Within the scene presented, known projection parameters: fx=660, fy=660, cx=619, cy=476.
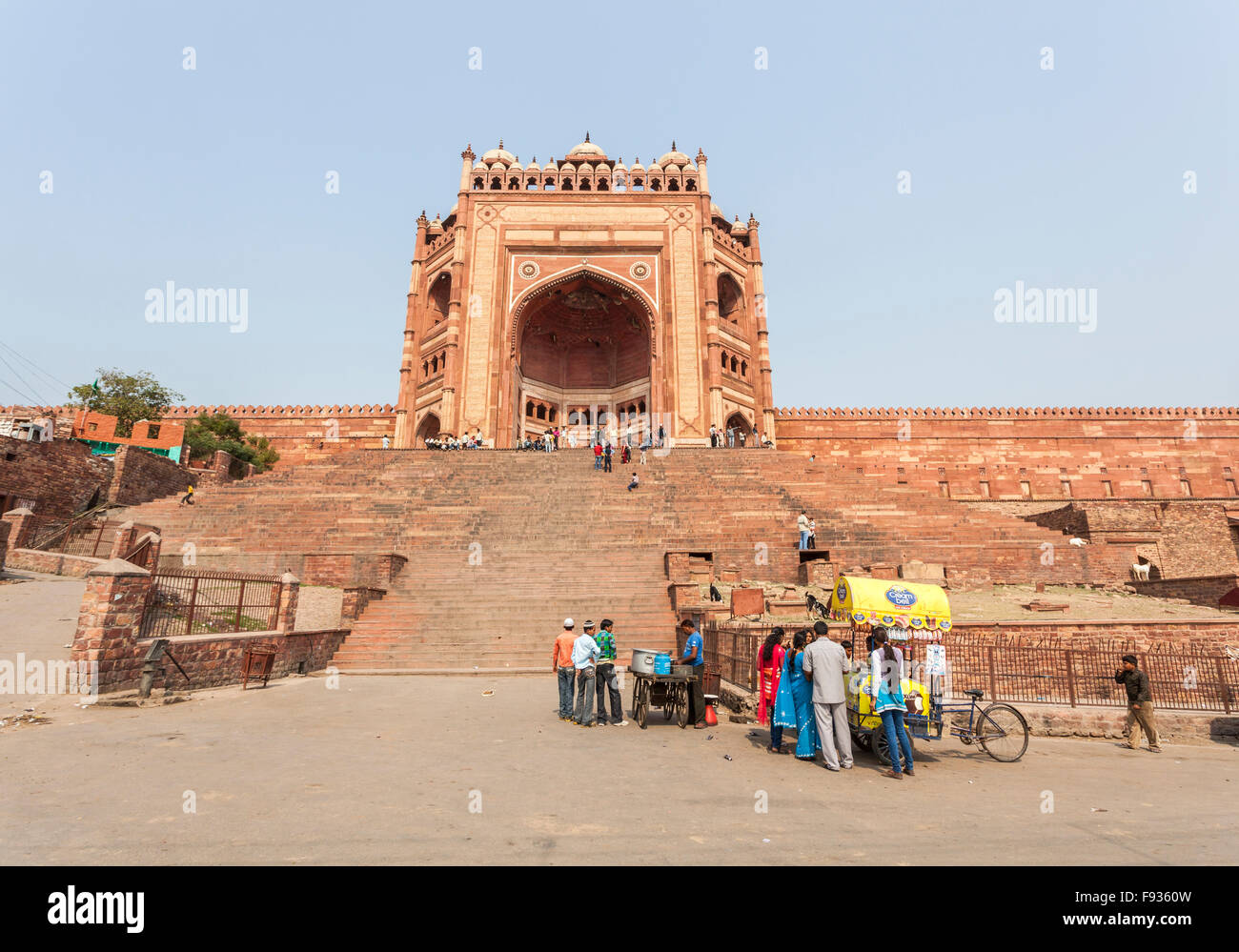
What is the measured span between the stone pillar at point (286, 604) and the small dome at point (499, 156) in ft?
114

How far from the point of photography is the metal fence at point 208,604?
32.2 feet

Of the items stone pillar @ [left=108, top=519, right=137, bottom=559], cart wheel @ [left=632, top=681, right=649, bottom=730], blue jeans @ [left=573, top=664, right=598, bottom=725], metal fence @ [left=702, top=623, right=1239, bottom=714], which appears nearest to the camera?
blue jeans @ [left=573, top=664, right=598, bottom=725]

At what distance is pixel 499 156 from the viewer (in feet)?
132

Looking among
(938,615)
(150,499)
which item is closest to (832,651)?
(938,615)

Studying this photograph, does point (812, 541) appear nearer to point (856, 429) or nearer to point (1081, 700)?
point (1081, 700)

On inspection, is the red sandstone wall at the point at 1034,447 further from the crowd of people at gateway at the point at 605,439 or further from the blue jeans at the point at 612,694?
the blue jeans at the point at 612,694

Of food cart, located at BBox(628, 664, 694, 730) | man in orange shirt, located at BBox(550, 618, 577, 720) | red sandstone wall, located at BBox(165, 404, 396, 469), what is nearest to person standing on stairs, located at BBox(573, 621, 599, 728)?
man in orange shirt, located at BBox(550, 618, 577, 720)

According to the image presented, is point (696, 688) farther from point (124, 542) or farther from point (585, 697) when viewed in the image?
point (124, 542)

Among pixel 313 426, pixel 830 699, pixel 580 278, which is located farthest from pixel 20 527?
pixel 580 278

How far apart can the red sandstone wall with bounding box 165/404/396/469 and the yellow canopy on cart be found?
34.3 metres

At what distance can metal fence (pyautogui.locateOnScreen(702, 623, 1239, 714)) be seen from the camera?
9.78m

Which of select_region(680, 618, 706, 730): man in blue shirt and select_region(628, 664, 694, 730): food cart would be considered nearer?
select_region(628, 664, 694, 730): food cart

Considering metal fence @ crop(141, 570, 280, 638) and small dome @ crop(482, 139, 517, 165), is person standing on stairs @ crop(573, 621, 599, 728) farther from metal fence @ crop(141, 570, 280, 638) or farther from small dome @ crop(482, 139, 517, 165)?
small dome @ crop(482, 139, 517, 165)

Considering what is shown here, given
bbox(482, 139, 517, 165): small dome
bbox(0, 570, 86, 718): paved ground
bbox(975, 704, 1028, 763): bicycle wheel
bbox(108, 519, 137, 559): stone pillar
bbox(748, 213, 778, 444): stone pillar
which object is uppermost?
bbox(482, 139, 517, 165): small dome
